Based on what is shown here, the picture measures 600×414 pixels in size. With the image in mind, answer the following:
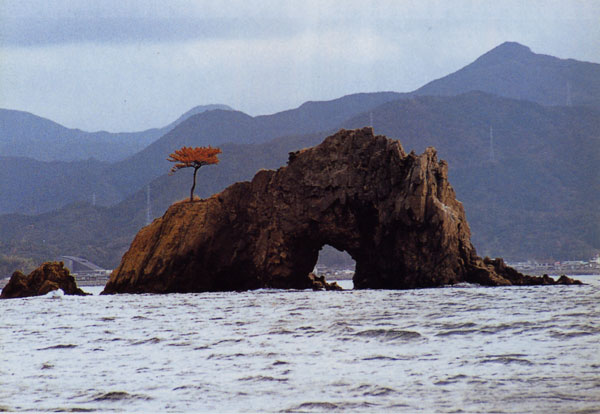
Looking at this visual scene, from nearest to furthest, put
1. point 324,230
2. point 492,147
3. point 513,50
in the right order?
point 324,230 → point 513,50 → point 492,147

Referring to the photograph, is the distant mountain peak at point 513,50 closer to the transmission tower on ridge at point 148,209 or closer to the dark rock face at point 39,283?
the dark rock face at point 39,283

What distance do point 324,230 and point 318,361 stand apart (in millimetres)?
28503

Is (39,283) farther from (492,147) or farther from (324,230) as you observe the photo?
(492,147)

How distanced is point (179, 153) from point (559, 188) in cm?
9010

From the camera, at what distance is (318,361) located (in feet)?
42.8

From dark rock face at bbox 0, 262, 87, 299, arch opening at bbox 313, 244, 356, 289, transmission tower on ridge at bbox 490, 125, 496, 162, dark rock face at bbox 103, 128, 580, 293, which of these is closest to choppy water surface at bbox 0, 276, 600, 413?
dark rock face at bbox 103, 128, 580, 293

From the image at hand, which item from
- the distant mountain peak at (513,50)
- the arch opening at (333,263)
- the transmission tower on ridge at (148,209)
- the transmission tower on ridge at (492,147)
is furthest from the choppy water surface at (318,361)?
the transmission tower on ridge at (492,147)

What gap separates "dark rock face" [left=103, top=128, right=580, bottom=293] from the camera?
38938 mm

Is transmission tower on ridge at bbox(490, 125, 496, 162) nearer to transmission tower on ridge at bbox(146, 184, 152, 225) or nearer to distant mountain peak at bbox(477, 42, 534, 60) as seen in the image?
distant mountain peak at bbox(477, 42, 534, 60)

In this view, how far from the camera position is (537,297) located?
93.5 ft

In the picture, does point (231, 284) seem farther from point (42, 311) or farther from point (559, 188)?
point (559, 188)

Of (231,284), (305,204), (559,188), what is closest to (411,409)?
(305,204)

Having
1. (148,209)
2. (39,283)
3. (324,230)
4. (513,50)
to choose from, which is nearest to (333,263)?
(148,209)

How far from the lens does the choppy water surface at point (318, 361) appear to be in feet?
32.2
